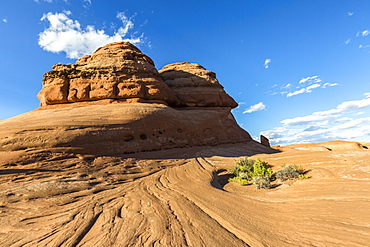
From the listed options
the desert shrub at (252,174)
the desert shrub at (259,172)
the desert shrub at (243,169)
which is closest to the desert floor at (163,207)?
the desert shrub at (252,174)

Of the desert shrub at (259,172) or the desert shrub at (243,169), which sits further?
the desert shrub at (243,169)

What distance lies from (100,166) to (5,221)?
397 cm

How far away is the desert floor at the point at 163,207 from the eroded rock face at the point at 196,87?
46.3 ft

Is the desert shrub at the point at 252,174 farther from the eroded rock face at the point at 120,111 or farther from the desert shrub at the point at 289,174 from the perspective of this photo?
the eroded rock face at the point at 120,111

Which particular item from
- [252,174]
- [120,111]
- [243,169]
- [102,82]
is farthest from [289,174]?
[102,82]

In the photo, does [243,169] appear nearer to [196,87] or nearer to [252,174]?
[252,174]

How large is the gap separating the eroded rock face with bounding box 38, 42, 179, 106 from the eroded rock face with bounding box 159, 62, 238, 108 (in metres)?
4.54

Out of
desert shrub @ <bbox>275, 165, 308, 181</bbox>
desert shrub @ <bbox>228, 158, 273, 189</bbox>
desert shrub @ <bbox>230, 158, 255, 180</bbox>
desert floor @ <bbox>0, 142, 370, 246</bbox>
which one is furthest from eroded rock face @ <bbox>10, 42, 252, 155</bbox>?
desert shrub @ <bbox>275, 165, 308, 181</bbox>

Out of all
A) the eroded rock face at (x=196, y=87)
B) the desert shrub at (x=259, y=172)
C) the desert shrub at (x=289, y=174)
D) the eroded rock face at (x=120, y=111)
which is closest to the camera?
the desert shrub at (x=289, y=174)

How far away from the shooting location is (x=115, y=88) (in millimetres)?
15281

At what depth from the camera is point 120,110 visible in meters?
11.9

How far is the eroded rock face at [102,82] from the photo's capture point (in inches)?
598

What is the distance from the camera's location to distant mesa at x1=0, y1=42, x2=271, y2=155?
8.75 m

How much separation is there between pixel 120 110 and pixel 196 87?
1218 cm
